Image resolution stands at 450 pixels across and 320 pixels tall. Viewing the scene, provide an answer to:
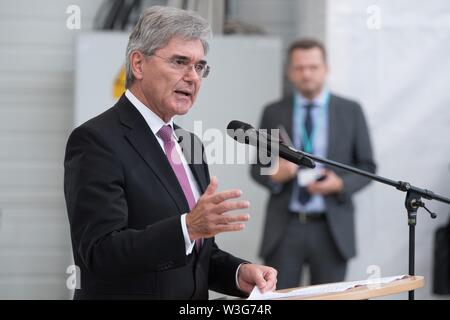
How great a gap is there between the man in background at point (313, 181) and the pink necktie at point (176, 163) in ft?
6.18

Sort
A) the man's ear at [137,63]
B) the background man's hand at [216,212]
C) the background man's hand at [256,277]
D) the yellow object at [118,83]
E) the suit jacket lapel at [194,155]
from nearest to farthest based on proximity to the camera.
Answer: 1. the background man's hand at [216,212]
2. the background man's hand at [256,277]
3. the man's ear at [137,63]
4. the suit jacket lapel at [194,155]
5. the yellow object at [118,83]

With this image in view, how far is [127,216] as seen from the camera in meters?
2.09

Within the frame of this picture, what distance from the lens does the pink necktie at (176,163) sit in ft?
7.44

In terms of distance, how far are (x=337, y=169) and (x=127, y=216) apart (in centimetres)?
234

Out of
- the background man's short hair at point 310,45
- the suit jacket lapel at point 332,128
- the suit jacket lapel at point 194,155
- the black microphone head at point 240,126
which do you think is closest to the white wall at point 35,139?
the background man's short hair at point 310,45

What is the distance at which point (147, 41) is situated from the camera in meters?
2.21

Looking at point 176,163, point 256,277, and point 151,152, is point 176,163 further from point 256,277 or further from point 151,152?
point 256,277

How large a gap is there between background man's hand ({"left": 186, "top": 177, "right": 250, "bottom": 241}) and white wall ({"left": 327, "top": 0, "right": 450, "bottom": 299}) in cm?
292

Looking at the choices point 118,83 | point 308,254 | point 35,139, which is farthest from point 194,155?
point 35,139

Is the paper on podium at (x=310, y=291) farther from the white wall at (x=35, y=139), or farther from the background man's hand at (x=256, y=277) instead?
the white wall at (x=35, y=139)

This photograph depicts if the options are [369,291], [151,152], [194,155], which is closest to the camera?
[369,291]

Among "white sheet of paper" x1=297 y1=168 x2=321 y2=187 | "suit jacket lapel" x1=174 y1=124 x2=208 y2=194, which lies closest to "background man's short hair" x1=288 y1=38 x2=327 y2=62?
"white sheet of paper" x1=297 y1=168 x2=321 y2=187

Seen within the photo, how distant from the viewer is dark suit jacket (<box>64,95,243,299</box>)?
1994 millimetres

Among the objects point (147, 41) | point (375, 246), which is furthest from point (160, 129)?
point (375, 246)
